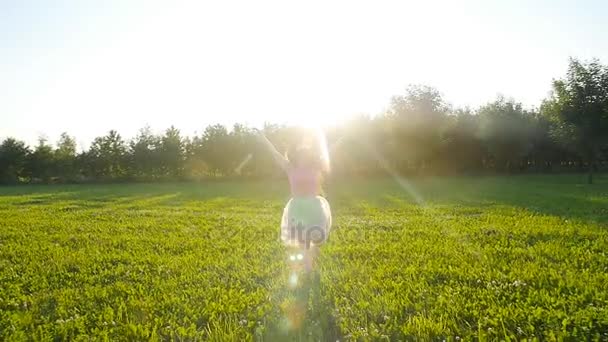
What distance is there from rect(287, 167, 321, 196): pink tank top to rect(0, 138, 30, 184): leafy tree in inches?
2932

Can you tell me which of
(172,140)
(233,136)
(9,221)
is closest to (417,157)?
(233,136)

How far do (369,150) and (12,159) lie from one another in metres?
62.1

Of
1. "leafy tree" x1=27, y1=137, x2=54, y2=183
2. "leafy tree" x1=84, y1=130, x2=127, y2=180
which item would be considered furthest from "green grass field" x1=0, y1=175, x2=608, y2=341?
"leafy tree" x1=27, y1=137, x2=54, y2=183

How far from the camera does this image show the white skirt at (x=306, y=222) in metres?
6.79

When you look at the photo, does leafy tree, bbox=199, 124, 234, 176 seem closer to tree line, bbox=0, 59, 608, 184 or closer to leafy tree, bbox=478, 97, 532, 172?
tree line, bbox=0, 59, 608, 184

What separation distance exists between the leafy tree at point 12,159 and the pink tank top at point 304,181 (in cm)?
7448

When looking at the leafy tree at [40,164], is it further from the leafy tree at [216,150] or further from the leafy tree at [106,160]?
the leafy tree at [216,150]

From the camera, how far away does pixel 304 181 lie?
7043 mm

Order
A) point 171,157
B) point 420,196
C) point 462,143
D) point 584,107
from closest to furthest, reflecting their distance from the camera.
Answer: point 420,196, point 584,107, point 462,143, point 171,157

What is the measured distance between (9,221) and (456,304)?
17.2 meters

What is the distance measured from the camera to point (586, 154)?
36531 mm

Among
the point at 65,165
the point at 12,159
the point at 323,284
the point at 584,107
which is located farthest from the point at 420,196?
the point at 12,159

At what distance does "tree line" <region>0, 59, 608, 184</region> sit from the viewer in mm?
52844

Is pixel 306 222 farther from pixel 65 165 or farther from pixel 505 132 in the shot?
pixel 65 165
